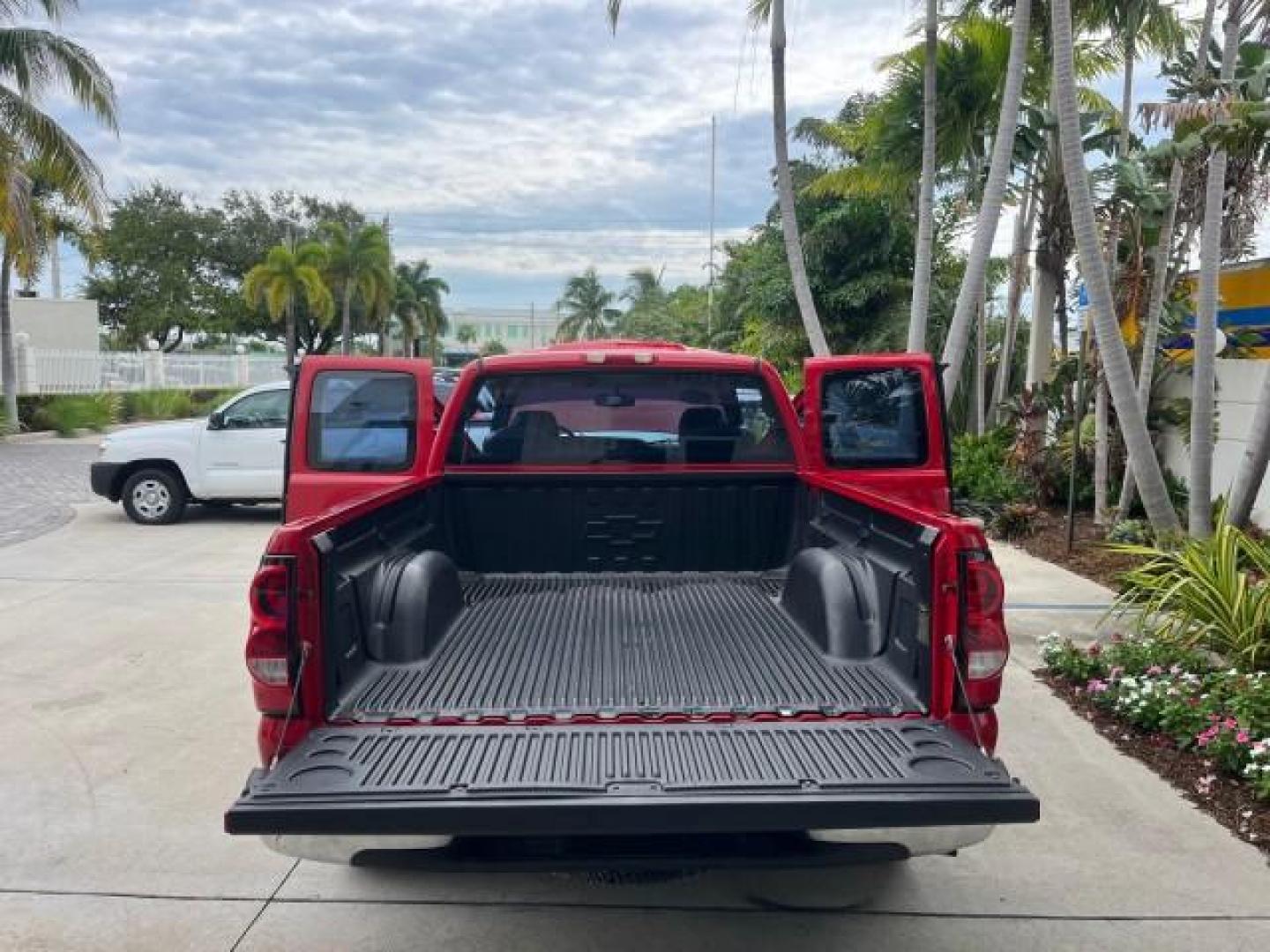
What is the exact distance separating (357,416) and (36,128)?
52.8 ft

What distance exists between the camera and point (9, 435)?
22.2 meters

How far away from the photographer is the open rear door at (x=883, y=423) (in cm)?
532

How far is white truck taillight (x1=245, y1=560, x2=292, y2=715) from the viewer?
3.08 m

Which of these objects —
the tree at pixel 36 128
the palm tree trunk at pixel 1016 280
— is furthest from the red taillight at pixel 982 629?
the tree at pixel 36 128

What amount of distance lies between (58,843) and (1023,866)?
3.73m

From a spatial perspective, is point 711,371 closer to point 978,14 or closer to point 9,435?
point 978,14

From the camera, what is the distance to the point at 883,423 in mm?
5488

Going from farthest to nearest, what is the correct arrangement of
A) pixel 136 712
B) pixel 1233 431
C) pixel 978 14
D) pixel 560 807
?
pixel 978 14
pixel 1233 431
pixel 136 712
pixel 560 807

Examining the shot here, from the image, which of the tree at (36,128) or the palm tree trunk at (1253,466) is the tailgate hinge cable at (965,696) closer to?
the palm tree trunk at (1253,466)

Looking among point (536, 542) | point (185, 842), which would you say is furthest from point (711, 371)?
point (185, 842)

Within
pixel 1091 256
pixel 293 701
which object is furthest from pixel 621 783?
pixel 1091 256

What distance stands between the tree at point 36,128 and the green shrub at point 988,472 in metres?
15.3

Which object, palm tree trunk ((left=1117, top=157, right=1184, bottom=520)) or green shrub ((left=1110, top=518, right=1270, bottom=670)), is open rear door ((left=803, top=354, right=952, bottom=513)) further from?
palm tree trunk ((left=1117, top=157, right=1184, bottom=520))

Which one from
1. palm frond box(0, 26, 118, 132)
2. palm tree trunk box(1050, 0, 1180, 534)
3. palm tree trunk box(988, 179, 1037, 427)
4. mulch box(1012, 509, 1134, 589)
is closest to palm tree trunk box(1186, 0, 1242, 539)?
palm tree trunk box(1050, 0, 1180, 534)
